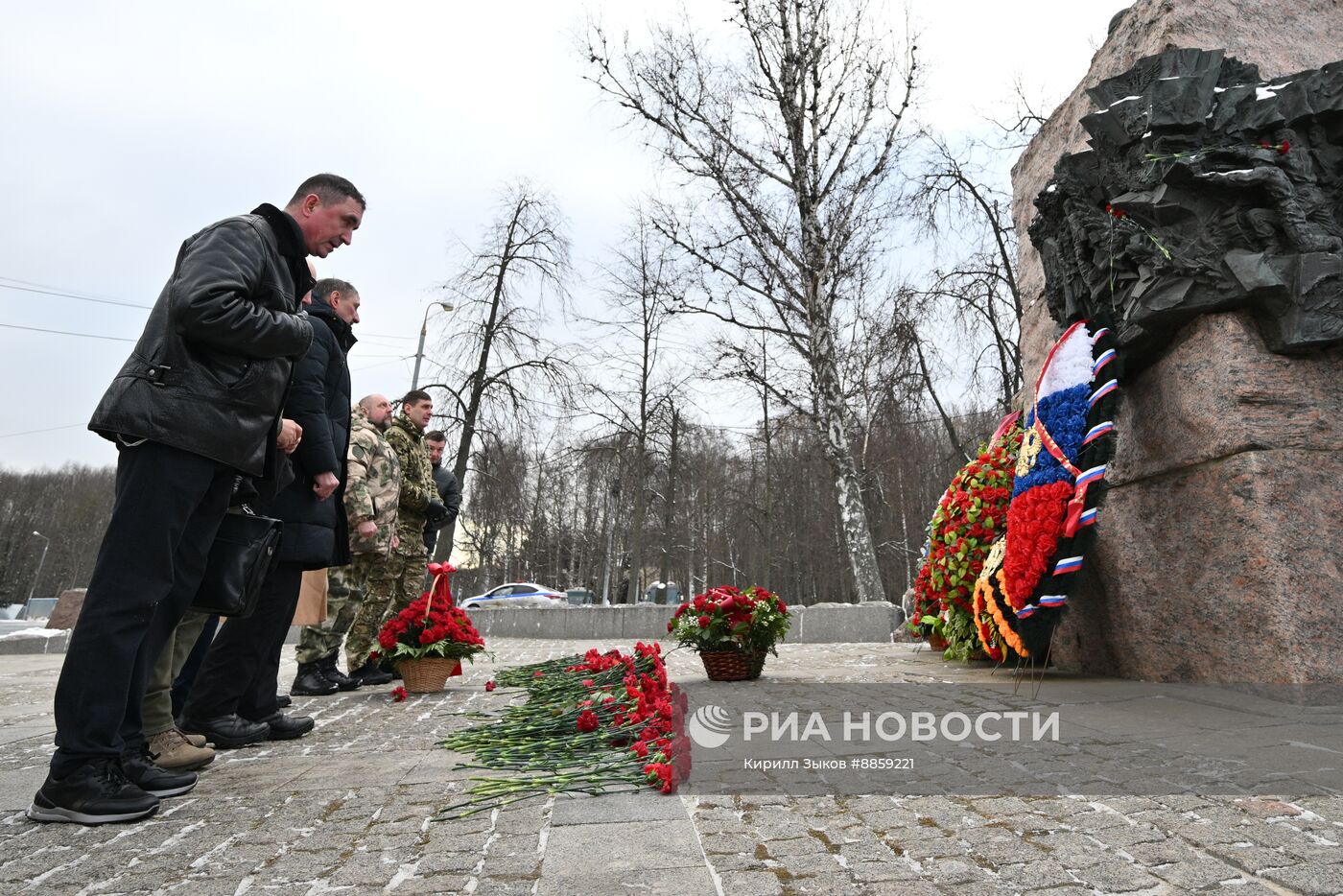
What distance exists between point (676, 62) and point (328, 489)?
473 inches

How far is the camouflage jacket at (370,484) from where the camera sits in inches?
196

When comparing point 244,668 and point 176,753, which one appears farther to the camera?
point 244,668

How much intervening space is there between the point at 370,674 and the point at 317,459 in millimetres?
2563

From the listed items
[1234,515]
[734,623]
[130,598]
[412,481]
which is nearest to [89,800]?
[130,598]

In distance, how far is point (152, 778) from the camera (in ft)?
8.20

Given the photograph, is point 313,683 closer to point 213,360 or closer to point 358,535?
point 358,535

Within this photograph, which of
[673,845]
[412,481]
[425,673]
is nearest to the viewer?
[673,845]

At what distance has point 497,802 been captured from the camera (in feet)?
7.62

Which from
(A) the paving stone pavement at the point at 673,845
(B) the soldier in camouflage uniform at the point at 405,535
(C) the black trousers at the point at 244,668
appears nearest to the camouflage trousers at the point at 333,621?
(B) the soldier in camouflage uniform at the point at 405,535

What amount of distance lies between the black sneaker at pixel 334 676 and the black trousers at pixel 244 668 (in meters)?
1.64

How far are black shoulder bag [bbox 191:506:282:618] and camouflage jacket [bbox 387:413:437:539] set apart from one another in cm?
304

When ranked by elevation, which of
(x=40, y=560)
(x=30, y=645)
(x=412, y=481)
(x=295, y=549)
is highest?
(x=40, y=560)

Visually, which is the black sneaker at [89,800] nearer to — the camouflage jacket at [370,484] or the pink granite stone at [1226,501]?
the camouflage jacket at [370,484]

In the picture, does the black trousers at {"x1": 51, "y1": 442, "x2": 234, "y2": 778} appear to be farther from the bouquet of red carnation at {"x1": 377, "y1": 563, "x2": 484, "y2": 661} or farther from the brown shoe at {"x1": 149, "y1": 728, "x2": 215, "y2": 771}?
the bouquet of red carnation at {"x1": 377, "y1": 563, "x2": 484, "y2": 661}
